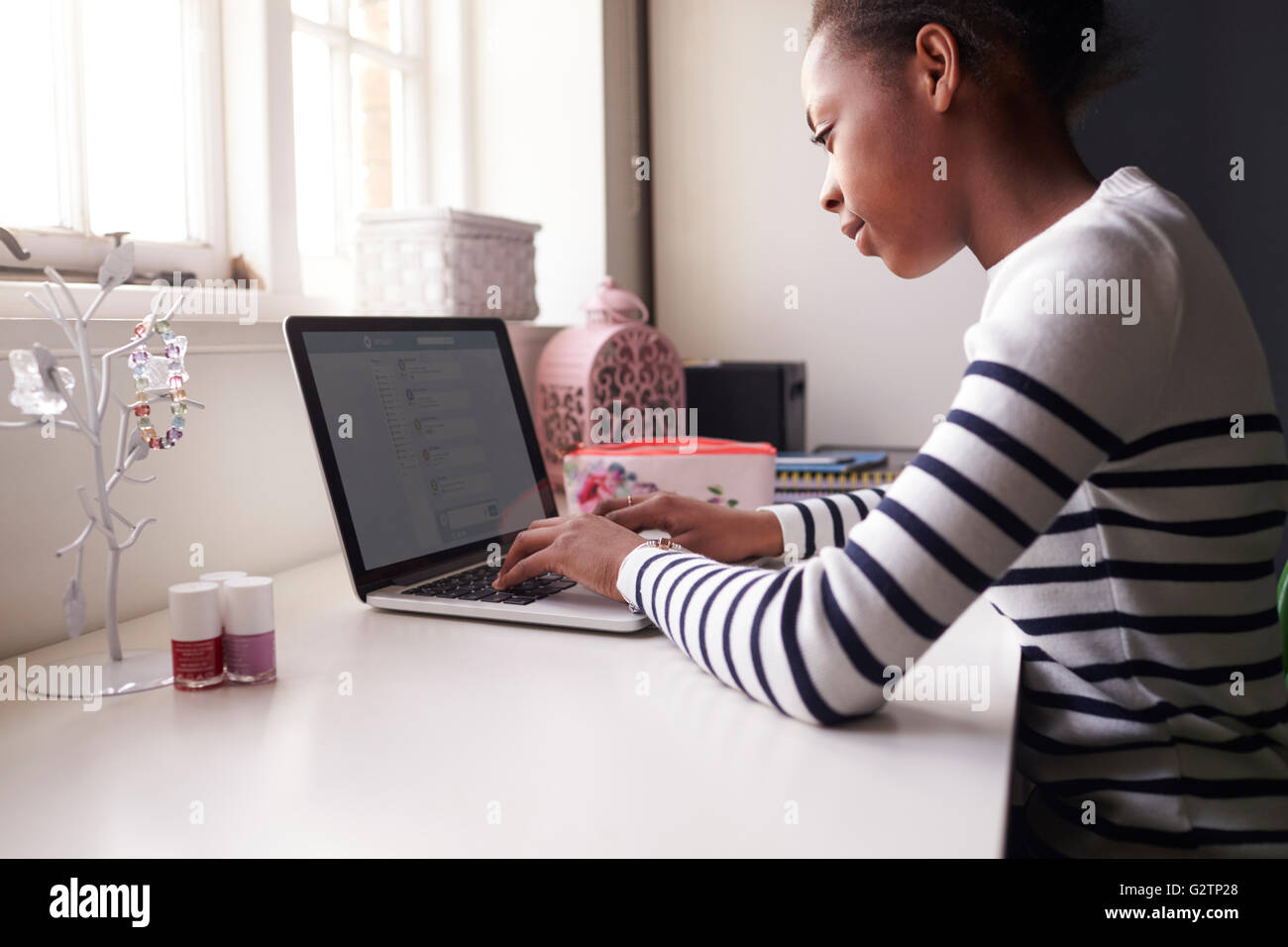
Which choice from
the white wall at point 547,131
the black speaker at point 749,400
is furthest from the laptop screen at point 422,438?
the white wall at point 547,131

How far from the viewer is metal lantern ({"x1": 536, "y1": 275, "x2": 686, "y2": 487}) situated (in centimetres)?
166

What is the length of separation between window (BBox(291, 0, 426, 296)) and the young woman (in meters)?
0.99

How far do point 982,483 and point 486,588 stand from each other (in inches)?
20.3

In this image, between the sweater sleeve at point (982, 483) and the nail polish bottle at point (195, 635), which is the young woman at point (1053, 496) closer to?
the sweater sleeve at point (982, 483)

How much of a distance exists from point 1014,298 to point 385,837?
484 millimetres

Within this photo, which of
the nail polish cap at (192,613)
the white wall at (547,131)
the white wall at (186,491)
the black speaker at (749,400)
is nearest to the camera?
→ the nail polish cap at (192,613)

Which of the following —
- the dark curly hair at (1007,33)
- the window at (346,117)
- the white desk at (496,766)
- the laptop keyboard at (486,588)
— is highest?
the window at (346,117)

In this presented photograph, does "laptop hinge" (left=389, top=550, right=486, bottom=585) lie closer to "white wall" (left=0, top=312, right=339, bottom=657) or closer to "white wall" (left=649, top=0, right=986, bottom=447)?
"white wall" (left=0, top=312, right=339, bottom=657)

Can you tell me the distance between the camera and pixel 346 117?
1.73 metres

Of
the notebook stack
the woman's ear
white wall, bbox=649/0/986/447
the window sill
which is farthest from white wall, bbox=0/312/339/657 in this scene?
white wall, bbox=649/0/986/447

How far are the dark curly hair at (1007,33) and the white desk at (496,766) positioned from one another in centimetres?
44

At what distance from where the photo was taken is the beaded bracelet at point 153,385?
82 centimetres

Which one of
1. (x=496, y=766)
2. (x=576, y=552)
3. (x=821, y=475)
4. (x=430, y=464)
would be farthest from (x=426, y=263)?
(x=496, y=766)
